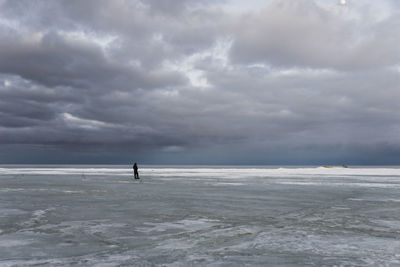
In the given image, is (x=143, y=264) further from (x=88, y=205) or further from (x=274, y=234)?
(x=88, y=205)

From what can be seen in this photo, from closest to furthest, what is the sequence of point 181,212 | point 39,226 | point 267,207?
point 39,226 → point 181,212 → point 267,207

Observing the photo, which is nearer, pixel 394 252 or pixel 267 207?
pixel 394 252

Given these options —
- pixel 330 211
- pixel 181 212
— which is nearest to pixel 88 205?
pixel 181 212

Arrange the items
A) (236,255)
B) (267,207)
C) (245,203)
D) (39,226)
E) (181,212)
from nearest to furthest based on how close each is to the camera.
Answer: (236,255)
(39,226)
(181,212)
(267,207)
(245,203)

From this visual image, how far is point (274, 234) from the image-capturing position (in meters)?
8.95

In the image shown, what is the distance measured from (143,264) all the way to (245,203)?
9.96 metres

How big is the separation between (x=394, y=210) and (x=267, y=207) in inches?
185

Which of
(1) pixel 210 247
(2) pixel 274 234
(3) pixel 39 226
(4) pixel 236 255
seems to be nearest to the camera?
(4) pixel 236 255

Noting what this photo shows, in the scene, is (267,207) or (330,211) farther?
(267,207)

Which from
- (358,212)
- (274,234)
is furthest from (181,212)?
(358,212)

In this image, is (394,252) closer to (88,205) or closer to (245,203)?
(245,203)

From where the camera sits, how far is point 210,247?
752cm

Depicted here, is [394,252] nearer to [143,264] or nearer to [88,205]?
[143,264]

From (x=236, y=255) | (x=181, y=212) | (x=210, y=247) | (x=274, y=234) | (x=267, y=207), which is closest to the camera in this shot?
(x=236, y=255)
